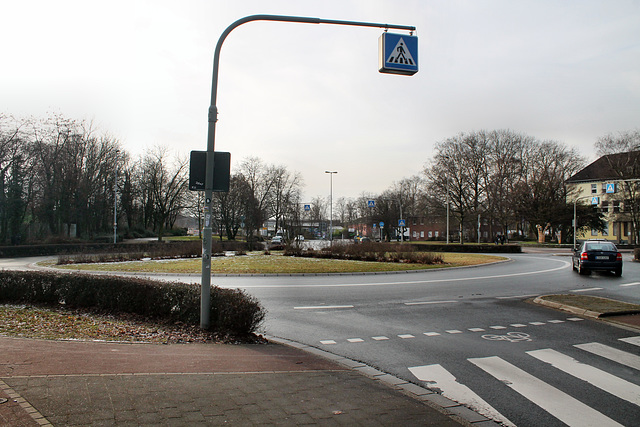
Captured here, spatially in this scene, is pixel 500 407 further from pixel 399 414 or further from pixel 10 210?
pixel 10 210

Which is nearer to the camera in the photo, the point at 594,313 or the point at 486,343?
the point at 486,343

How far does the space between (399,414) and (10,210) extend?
157ft

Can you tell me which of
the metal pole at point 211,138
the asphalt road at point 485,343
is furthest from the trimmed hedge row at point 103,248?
the metal pole at point 211,138

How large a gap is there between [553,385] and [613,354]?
7.33ft

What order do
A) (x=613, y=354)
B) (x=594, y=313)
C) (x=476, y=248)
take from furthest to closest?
(x=476, y=248), (x=594, y=313), (x=613, y=354)

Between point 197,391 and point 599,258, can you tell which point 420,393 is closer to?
point 197,391

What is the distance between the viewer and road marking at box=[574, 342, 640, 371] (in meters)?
6.65

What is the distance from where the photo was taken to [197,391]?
15.3 ft

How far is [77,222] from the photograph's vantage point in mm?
50812

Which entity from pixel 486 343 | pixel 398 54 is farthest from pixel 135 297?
pixel 398 54

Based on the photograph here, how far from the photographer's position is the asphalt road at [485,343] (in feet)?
16.6

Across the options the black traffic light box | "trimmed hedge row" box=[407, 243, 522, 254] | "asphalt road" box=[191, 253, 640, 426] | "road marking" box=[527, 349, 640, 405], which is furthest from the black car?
"trimmed hedge row" box=[407, 243, 522, 254]

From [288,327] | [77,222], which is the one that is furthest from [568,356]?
[77,222]

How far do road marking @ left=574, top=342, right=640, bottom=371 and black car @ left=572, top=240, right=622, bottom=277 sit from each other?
1554 centimetres
